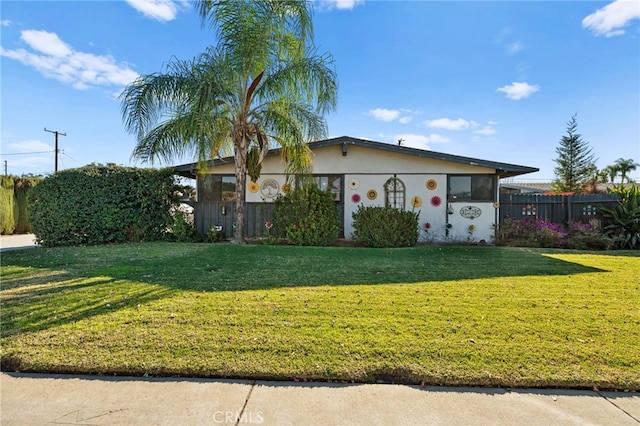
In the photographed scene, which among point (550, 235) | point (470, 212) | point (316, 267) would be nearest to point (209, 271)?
point (316, 267)

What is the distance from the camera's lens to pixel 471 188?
37.1ft

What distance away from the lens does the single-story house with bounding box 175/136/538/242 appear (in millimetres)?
11211

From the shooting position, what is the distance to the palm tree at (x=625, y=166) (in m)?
35.6

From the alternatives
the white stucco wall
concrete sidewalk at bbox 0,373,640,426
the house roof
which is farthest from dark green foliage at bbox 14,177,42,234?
concrete sidewalk at bbox 0,373,640,426

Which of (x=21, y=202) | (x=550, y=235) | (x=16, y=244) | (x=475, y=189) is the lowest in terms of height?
(x=16, y=244)

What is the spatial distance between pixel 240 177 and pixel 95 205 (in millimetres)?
4592

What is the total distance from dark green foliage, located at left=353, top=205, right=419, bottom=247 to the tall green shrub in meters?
18.4

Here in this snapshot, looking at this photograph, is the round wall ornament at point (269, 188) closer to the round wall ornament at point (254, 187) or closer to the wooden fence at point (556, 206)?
the round wall ornament at point (254, 187)

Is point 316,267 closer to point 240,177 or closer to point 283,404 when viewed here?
point 283,404

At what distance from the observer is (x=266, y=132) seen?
9.53 m

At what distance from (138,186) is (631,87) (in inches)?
644

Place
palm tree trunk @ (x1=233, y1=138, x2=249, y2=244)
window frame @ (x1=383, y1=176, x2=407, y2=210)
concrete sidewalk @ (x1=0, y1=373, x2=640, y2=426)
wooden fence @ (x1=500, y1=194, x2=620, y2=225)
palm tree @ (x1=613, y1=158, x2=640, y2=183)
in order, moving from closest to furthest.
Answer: concrete sidewalk @ (x1=0, y1=373, x2=640, y2=426)
palm tree trunk @ (x1=233, y1=138, x2=249, y2=244)
wooden fence @ (x1=500, y1=194, x2=620, y2=225)
window frame @ (x1=383, y1=176, x2=407, y2=210)
palm tree @ (x1=613, y1=158, x2=640, y2=183)

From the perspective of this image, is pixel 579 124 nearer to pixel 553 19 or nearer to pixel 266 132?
pixel 553 19

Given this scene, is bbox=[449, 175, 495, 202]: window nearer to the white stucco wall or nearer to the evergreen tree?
the white stucco wall
